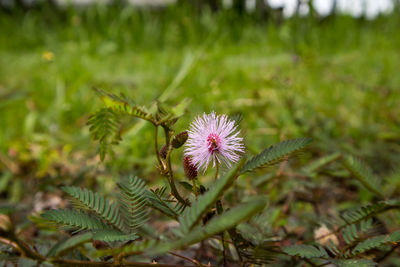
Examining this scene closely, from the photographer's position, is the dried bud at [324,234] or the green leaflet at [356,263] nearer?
the green leaflet at [356,263]

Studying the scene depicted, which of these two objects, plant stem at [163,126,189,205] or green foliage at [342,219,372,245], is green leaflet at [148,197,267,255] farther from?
green foliage at [342,219,372,245]

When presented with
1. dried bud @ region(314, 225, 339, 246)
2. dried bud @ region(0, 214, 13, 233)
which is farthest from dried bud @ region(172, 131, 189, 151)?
dried bud @ region(314, 225, 339, 246)

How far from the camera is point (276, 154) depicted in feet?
1.65

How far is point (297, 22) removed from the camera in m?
2.75

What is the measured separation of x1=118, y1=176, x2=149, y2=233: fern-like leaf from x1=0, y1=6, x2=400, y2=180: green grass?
62 cm

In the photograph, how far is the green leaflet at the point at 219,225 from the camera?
1.19 feet

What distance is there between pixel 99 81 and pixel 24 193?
131 centimetres

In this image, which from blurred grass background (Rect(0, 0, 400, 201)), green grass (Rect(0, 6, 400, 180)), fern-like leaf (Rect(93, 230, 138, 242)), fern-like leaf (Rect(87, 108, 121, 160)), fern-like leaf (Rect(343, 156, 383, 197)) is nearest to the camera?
fern-like leaf (Rect(93, 230, 138, 242))

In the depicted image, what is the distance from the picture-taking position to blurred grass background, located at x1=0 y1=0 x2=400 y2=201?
1.54 m

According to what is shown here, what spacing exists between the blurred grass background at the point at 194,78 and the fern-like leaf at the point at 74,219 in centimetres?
25

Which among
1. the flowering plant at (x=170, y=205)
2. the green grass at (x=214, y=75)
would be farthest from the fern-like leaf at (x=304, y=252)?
the green grass at (x=214, y=75)

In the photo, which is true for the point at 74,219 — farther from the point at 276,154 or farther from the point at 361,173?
the point at 361,173

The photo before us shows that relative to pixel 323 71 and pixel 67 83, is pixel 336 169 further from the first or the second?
pixel 67 83

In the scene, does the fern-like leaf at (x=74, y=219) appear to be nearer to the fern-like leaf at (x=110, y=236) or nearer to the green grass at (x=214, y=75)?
the fern-like leaf at (x=110, y=236)
